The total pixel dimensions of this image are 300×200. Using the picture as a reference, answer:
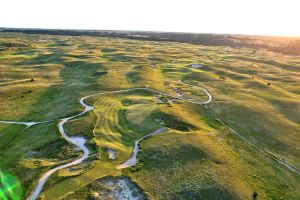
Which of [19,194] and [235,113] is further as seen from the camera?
[235,113]

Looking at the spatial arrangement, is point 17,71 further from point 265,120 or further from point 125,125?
point 265,120

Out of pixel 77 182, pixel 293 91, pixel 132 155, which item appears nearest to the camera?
pixel 77 182

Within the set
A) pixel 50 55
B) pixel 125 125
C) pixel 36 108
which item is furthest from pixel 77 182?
pixel 50 55

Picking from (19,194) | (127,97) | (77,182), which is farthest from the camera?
(127,97)

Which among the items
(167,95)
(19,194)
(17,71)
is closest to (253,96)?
(167,95)

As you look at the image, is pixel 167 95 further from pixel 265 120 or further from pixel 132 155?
pixel 132 155

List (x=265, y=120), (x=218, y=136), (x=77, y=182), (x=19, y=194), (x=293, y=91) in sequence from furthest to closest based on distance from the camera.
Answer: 1. (x=293, y=91)
2. (x=265, y=120)
3. (x=218, y=136)
4. (x=77, y=182)
5. (x=19, y=194)
